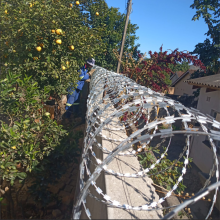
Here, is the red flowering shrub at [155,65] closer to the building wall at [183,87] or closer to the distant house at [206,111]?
the distant house at [206,111]

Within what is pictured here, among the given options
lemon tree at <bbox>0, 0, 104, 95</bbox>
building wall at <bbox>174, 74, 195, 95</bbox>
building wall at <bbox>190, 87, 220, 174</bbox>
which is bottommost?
building wall at <bbox>190, 87, 220, 174</bbox>

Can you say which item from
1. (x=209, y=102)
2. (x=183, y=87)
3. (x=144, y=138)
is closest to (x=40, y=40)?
(x=144, y=138)

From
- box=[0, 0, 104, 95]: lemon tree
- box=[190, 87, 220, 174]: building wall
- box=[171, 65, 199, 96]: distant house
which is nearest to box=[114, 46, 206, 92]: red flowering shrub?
box=[190, 87, 220, 174]: building wall

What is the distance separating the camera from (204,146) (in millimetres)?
6957

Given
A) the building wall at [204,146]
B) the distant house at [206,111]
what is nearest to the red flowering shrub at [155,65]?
the distant house at [206,111]

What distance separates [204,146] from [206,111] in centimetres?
129

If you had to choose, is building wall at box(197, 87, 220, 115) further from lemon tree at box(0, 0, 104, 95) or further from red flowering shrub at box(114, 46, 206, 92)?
lemon tree at box(0, 0, 104, 95)

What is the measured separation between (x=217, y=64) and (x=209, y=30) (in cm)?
193

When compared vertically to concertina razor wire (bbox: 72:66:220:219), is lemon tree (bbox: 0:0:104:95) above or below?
above

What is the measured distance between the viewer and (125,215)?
1.71 metres

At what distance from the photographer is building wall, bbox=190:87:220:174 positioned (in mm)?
6617

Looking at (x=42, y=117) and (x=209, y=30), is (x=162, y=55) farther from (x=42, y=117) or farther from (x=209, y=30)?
(x=42, y=117)

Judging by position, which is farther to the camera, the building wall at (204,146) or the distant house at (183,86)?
the distant house at (183,86)

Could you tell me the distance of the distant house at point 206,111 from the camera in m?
6.49
